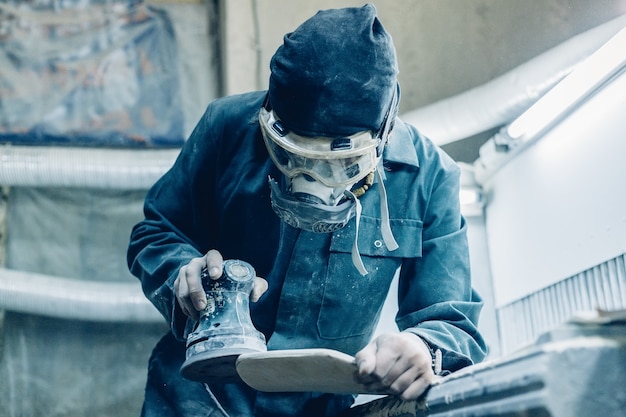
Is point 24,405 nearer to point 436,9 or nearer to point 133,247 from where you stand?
point 133,247

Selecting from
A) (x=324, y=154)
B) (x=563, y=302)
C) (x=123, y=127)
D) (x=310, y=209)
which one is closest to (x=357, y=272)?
(x=310, y=209)

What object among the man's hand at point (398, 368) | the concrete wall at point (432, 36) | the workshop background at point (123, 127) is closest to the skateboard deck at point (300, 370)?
the man's hand at point (398, 368)

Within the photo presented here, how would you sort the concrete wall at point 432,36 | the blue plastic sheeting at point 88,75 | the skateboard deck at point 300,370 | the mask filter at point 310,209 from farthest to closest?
the blue plastic sheeting at point 88,75 < the concrete wall at point 432,36 < the mask filter at point 310,209 < the skateboard deck at point 300,370

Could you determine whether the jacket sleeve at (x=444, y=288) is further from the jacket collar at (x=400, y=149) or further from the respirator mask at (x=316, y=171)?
the respirator mask at (x=316, y=171)

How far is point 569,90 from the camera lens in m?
2.96

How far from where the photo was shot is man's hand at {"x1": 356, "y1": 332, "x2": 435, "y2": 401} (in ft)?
5.59

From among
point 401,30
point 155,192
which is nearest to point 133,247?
point 155,192

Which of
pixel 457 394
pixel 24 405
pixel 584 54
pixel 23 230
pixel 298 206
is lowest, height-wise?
pixel 24 405

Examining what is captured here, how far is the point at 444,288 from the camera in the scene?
219cm

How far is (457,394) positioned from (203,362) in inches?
27.0

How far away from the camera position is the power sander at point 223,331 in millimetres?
1922

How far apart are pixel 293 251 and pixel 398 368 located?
632 millimetres

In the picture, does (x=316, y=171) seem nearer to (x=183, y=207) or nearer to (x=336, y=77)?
(x=336, y=77)

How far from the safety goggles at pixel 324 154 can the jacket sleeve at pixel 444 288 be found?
36 centimetres
